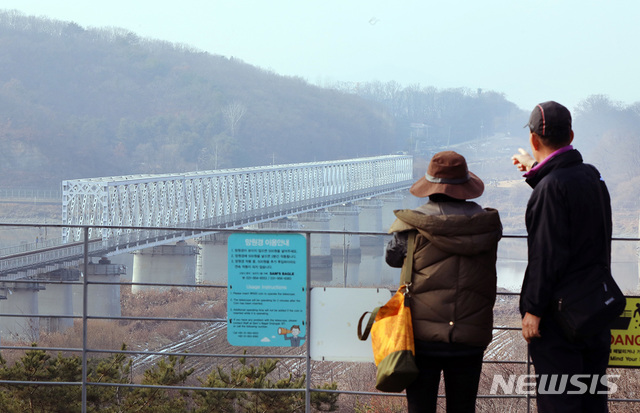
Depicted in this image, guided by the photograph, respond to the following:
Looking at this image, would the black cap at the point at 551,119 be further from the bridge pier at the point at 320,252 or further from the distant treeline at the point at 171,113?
the distant treeline at the point at 171,113

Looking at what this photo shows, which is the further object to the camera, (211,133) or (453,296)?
(211,133)

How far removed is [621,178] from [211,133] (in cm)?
6505

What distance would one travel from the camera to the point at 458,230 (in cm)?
314

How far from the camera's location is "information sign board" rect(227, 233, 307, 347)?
478cm

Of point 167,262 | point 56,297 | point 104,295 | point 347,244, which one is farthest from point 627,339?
point 347,244

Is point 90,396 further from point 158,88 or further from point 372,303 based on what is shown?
point 158,88

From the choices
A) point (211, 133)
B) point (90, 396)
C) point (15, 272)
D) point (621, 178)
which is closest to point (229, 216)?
point (15, 272)

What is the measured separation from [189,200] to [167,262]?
1935cm

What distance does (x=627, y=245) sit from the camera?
282ft

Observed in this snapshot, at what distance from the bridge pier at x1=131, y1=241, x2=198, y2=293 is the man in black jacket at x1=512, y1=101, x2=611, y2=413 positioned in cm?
5799

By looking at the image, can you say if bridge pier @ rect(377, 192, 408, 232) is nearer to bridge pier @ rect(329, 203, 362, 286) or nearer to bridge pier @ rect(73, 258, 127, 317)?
bridge pier @ rect(329, 203, 362, 286)

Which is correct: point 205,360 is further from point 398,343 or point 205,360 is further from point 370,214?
point 370,214

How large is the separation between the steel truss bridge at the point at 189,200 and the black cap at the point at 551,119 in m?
40.2

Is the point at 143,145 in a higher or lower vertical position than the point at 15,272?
higher
